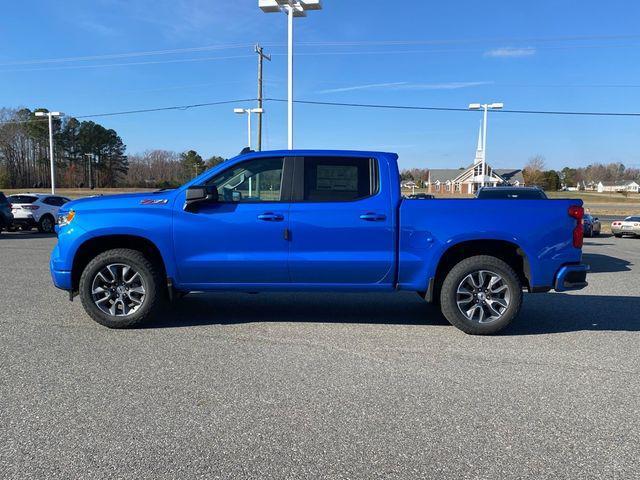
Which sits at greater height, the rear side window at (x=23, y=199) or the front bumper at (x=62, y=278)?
the rear side window at (x=23, y=199)

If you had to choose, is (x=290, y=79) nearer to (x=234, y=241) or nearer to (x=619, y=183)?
(x=234, y=241)

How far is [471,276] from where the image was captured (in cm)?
556

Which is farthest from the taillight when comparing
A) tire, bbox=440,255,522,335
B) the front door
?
the front door

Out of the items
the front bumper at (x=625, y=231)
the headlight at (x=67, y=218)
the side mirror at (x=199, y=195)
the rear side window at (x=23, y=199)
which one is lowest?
the front bumper at (x=625, y=231)

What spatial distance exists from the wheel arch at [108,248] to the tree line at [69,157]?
8588 centimetres

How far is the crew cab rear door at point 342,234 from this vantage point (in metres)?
5.45

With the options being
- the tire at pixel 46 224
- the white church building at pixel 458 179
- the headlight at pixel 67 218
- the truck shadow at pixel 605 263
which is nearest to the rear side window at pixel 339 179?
the headlight at pixel 67 218

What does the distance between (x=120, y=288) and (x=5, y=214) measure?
16.2m

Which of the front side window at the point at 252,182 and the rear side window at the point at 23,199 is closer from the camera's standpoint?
the front side window at the point at 252,182

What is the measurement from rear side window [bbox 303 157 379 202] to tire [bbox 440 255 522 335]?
1.34m

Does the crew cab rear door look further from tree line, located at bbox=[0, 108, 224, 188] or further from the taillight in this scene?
tree line, located at bbox=[0, 108, 224, 188]

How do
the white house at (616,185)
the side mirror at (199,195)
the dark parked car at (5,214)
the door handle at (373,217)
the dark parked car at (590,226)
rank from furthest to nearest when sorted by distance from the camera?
the white house at (616,185)
the dark parked car at (590,226)
the dark parked car at (5,214)
the door handle at (373,217)
the side mirror at (199,195)

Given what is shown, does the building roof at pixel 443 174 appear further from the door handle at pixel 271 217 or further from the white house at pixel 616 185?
the door handle at pixel 271 217

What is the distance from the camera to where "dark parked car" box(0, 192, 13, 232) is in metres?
18.6
